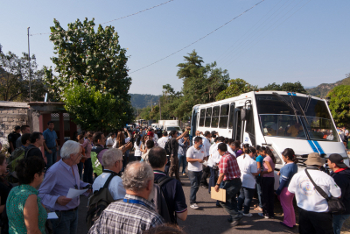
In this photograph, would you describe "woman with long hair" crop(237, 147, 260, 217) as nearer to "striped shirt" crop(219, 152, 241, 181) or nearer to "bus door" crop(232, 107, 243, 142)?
"striped shirt" crop(219, 152, 241, 181)

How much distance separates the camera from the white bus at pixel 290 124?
708 centimetres

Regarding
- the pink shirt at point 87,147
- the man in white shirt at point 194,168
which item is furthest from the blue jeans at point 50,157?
the man in white shirt at point 194,168

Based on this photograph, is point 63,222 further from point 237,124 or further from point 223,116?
point 223,116

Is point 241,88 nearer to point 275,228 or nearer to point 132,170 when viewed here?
point 275,228

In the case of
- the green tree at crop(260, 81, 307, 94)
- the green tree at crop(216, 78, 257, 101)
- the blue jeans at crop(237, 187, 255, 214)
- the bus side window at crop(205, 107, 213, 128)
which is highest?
the green tree at crop(260, 81, 307, 94)

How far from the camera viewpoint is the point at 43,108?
12.6m

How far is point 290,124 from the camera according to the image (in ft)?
25.9

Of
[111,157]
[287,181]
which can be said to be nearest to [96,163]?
[111,157]

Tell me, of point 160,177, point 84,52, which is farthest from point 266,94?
point 84,52

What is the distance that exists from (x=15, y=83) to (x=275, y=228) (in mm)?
28702

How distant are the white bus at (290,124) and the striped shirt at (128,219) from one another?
239 inches

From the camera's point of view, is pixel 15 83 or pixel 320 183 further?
pixel 15 83

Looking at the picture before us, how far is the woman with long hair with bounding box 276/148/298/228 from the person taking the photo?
5027 mm

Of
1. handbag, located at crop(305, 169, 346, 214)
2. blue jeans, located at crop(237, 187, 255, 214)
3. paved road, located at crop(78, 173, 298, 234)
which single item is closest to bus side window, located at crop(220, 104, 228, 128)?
paved road, located at crop(78, 173, 298, 234)
